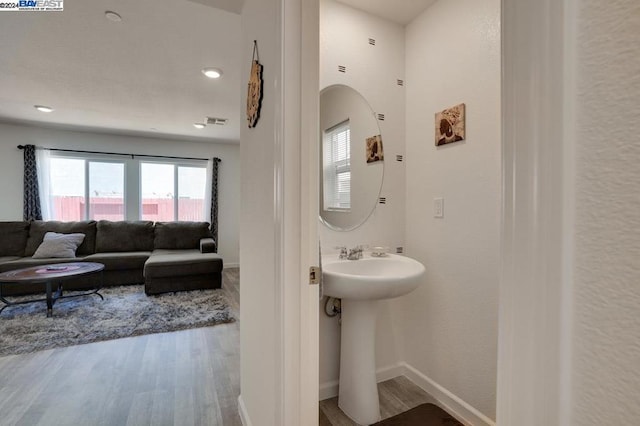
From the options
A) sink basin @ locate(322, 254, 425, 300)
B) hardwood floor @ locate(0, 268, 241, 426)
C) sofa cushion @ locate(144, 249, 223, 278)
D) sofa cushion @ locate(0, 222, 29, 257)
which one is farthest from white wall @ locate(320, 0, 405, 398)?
sofa cushion @ locate(0, 222, 29, 257)

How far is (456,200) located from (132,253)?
465 centimetres

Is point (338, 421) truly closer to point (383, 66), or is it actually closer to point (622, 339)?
point (622, 339)

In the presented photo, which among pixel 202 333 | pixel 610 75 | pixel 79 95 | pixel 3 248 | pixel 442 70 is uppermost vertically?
pixel 79 95

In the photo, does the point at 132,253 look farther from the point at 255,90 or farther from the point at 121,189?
the point at 255,90

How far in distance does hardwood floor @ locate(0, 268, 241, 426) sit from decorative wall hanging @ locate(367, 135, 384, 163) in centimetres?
175

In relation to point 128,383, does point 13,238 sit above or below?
above

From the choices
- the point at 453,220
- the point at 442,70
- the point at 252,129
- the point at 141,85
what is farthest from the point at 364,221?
the point at 141,85

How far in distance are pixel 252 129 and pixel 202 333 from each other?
219 cm

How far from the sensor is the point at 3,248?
13.2ft

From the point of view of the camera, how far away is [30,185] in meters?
4.52

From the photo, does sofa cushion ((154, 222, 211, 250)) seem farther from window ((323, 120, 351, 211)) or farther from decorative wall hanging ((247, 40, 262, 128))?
decorative wall hanging ((247, 40, 262, 128))

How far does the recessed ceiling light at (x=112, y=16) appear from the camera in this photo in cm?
193

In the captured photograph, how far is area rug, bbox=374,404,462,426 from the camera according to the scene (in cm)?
155

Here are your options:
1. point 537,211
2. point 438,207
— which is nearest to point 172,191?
point 438,207
